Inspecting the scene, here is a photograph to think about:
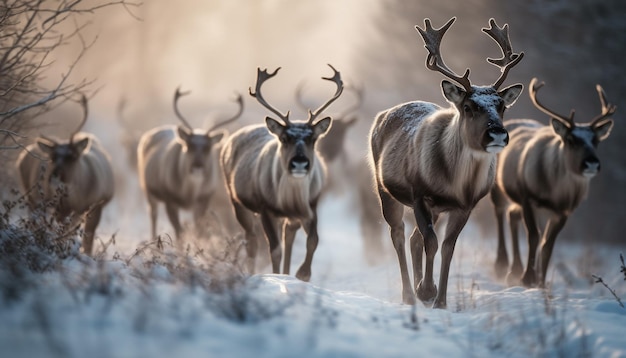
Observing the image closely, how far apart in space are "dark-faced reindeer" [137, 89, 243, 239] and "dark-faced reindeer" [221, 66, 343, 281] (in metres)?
2.42

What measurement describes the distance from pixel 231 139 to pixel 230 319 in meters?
6.51

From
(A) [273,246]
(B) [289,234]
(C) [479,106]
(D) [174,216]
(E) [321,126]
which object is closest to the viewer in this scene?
(C) [479,106]

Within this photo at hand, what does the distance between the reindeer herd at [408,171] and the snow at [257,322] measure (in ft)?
3.86

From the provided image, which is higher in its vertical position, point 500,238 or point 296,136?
point 296,136

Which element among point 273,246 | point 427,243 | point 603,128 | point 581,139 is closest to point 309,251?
point 273,246

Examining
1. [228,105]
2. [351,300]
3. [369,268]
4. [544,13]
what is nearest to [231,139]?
[369,268]

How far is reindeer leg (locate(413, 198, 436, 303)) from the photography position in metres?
6.82

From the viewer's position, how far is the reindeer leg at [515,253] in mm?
10030

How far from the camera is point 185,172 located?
12672 millimetres

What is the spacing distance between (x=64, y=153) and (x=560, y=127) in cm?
716

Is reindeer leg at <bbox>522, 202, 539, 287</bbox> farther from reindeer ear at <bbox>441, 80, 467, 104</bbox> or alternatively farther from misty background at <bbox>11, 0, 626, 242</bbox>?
reindeer ear at <bbox>441, 80, 467, 104</bbox>

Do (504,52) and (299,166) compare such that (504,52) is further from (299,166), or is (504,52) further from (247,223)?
(247,223)

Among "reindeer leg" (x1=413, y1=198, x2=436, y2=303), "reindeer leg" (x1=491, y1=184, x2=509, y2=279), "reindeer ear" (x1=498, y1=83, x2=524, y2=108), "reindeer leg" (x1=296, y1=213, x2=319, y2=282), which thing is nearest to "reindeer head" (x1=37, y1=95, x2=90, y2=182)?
"reindeer leg" (x1=296, y1=213, x2=319, y2=282)

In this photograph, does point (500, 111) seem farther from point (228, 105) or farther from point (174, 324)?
point (228, 105)
